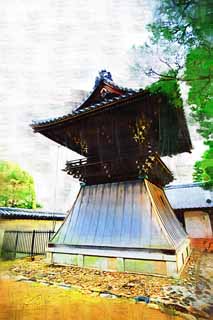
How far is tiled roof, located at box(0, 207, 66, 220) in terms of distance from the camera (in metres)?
1.61

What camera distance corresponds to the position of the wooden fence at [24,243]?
158 cm

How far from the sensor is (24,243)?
1.83 metres

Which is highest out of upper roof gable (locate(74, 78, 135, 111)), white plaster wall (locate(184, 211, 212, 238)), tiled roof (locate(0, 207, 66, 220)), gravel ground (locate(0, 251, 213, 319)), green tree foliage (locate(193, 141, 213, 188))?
upper roof gable (locate(74, 78, 135, 111))

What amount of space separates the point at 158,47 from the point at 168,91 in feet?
1.03

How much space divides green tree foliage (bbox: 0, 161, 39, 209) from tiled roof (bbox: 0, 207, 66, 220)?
0.17 feet

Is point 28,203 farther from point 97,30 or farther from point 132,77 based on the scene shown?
point 97,30

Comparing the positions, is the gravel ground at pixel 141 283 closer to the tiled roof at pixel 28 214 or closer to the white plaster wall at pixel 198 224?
the white plaster wall at pixel 198 224

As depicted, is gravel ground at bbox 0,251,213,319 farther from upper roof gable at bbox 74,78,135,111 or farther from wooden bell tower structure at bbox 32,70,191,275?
upper roof gable at bbox 74,78,135,111

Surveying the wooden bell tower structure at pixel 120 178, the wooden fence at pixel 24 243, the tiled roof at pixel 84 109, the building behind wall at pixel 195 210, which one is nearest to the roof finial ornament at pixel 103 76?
the wooden bell tower structure at pixel 120 178

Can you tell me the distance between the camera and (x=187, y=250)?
1.78 meters

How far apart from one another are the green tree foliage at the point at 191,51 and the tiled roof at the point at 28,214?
129 centimetres

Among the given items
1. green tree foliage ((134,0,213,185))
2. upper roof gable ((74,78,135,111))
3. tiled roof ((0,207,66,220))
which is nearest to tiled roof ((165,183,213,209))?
green tree foliage ((134,0,213,185))

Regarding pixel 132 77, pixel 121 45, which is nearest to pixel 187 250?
pixel 132 77

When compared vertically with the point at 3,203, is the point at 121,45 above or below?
above
